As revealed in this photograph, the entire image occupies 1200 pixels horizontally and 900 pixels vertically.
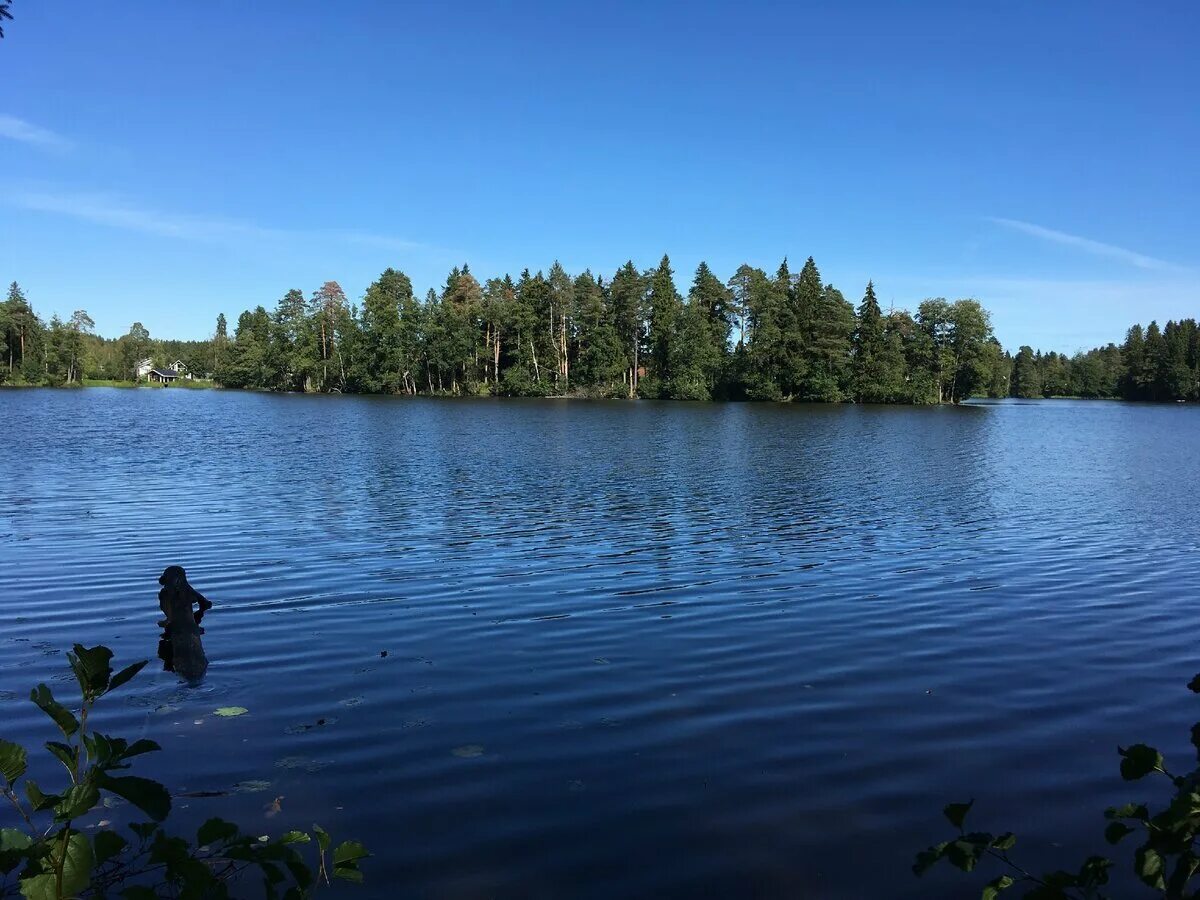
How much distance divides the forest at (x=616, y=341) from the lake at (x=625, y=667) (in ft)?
268

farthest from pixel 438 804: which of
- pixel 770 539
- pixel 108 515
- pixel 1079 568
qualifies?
pixel 108 515

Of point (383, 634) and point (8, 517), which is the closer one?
point (383, 634)

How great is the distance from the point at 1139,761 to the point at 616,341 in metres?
109

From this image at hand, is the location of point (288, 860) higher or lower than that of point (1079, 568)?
higher

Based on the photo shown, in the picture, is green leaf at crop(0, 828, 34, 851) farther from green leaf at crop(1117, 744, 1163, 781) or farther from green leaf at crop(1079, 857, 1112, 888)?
green leaf at crop(1117, 744, 1163, 781)

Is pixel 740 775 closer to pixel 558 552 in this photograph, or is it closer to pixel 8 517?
pixel 558 552

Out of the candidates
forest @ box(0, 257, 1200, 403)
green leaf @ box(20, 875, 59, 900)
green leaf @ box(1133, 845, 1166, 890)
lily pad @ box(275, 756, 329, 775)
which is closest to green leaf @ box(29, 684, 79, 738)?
green leaf @ box(20, 875, 59, 900)

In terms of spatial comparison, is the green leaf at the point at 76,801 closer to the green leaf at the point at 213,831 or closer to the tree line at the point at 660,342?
the green leaf at the point at 213,831

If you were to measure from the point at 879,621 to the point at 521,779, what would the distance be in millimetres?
6863

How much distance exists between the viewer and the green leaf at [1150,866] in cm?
230

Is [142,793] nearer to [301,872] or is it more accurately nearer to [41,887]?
[41,887]

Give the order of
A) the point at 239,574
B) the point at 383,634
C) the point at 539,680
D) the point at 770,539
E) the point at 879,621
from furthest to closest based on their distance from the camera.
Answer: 1. the point at 770,539
2. the point at 239,574
3. the point at 879,621
4. the point at 383,634
5. the point at 539,680

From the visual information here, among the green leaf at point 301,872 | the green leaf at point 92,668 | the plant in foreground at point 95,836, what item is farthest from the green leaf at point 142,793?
the green leaf at point 301,872

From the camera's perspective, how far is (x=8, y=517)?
1795cm
